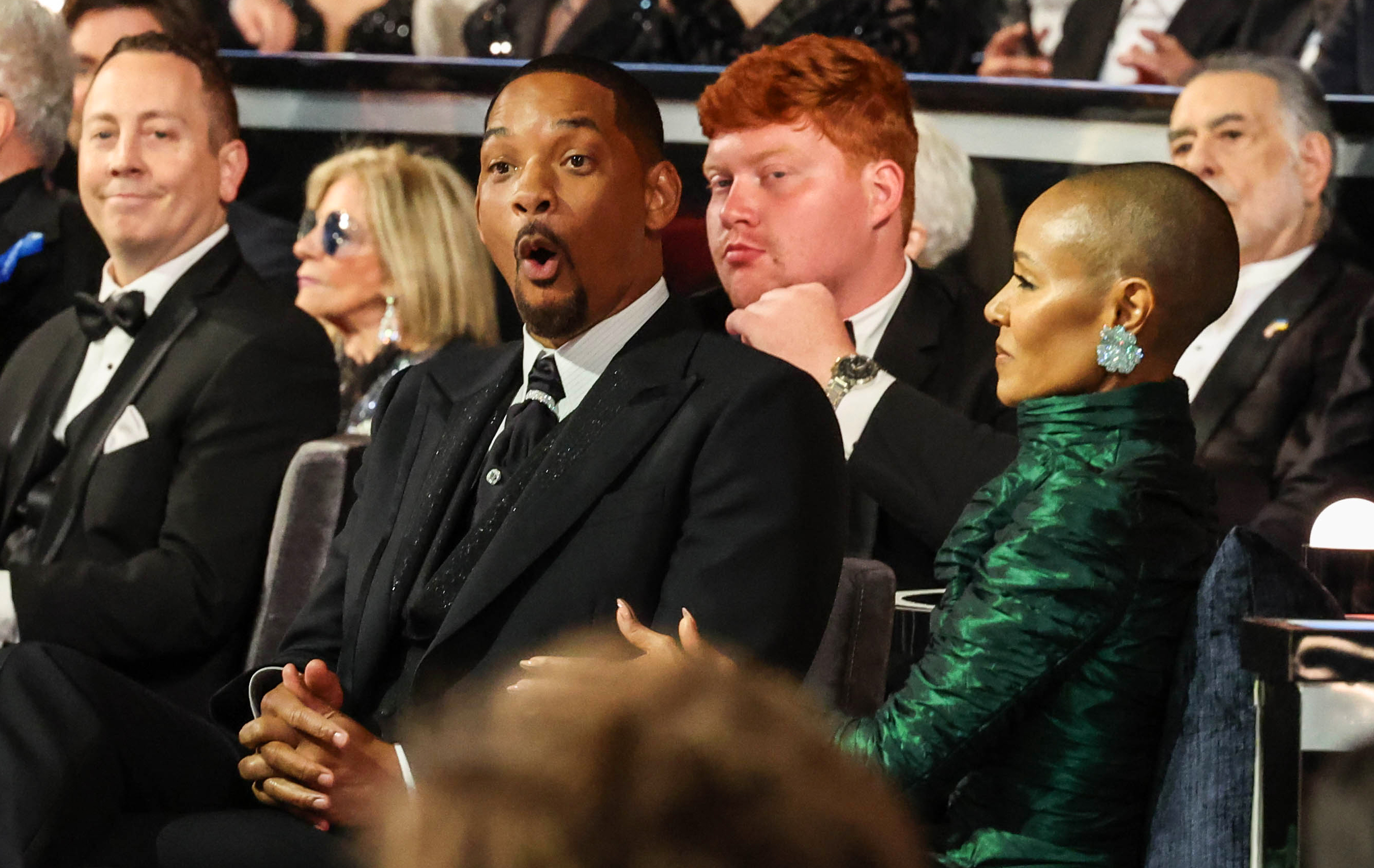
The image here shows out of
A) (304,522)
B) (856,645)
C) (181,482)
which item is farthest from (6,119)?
(856,645)

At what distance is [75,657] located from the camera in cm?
191

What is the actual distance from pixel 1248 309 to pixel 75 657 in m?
2.05

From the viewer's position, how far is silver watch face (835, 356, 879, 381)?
267 cm

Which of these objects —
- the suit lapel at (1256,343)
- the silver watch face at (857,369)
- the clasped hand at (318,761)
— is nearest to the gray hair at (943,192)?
the silver watch face at (857,369)

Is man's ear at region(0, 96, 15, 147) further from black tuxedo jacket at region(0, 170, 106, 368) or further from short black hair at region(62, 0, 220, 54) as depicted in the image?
short black hair at region(62, 0, 220, 54)

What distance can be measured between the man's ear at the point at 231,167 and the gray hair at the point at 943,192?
134 centimetres

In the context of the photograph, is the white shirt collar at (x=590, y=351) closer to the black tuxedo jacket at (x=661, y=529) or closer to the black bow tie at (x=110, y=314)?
the black tuxedo jacket at (x=661, y=529)

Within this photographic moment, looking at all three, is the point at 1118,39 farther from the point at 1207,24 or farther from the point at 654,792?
the point at 654,792

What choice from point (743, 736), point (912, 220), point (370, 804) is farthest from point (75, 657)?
point (912, 220)

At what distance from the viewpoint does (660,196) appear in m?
2.13

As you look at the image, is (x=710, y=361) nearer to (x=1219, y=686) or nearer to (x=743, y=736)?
→ (x=1219, y=686)

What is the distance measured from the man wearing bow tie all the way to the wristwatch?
2.88 feet

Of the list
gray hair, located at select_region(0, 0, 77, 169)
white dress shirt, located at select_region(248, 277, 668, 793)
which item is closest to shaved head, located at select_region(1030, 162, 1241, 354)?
white dress shirt, located at select_region(248, 277, 668, 793)

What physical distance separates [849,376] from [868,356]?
0.11m
